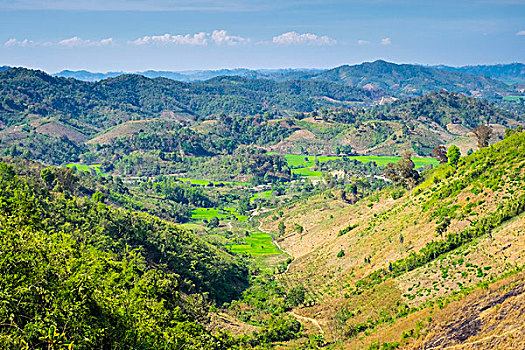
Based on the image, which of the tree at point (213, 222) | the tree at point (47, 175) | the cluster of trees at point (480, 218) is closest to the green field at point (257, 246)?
the tree at point (213, 222)

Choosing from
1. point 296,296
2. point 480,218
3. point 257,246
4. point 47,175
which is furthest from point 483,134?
point 47,175

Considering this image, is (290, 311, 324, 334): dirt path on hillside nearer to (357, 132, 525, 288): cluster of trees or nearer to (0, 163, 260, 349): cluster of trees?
(357, 132, 525, 288): cluster of trees

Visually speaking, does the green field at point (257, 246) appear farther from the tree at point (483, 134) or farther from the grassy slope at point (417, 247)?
the tree at point (483, 134)

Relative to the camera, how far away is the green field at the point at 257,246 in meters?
100

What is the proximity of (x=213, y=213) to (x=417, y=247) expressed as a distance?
107 metres

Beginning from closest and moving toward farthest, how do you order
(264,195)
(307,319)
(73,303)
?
(73,303) < (307,319) < (264,195)

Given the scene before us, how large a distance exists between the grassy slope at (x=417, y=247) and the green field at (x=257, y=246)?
1665 centimetres

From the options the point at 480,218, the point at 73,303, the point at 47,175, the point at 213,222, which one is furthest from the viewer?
the point at 213,222

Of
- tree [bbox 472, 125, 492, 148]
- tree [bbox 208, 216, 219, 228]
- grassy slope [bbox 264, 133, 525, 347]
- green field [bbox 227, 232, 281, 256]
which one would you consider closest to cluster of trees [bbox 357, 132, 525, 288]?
grassy slope [bbox 264, 133, 525, 347]

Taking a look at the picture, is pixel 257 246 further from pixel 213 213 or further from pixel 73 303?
pixel 73 303

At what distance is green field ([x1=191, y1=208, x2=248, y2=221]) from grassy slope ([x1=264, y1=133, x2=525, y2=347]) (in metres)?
64.7

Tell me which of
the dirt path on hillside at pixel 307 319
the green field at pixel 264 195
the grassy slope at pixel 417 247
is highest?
the grassy slope at pixel 417 247

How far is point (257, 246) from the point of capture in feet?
348

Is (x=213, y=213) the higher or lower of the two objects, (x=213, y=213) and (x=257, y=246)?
the higher
